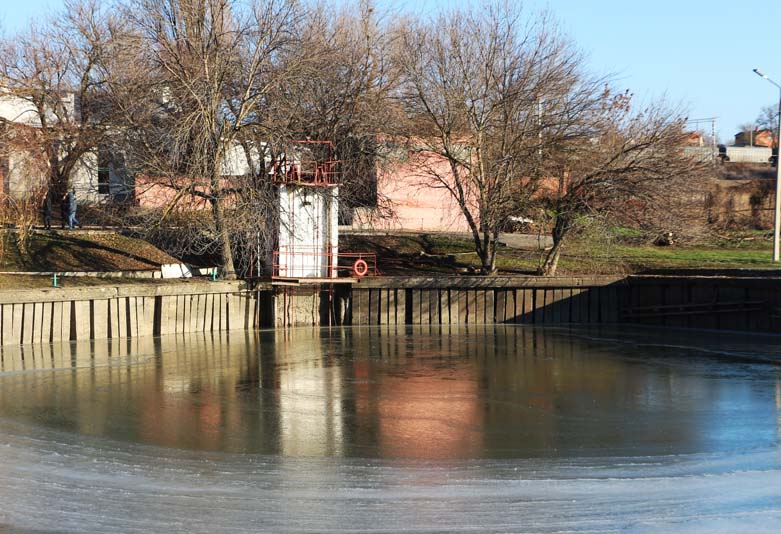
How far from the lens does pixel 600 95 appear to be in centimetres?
2780

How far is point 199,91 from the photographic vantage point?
24.3 metres

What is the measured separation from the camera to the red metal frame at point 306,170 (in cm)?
2581

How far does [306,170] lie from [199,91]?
14.2ft

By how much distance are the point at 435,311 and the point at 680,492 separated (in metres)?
17.3

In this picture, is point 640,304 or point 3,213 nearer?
point 3,213

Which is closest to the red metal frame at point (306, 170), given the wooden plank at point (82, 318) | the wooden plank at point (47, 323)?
the wooden plank at point (82, 318)

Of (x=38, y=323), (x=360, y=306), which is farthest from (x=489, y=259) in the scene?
(x=38, y=323)

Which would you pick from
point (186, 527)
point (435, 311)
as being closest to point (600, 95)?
point (435, 311)

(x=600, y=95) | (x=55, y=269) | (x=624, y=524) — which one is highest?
(x=600, y=95)

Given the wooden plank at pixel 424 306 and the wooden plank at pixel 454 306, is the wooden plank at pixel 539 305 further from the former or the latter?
the wooden plank at pixel 424 306

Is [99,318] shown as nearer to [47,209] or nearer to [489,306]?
[47,209]

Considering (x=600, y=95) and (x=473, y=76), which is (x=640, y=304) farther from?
(x=473, y=76)

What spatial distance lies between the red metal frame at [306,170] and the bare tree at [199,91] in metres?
0.84

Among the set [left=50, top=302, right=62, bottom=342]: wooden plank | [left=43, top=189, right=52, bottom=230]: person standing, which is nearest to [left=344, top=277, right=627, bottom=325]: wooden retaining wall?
[left=50, top=302, right=62, bottom=342]: wooden plank
